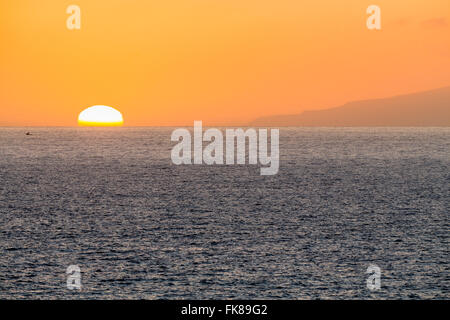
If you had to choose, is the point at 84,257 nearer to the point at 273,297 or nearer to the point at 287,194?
the point at 273,297

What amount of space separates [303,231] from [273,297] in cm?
2059

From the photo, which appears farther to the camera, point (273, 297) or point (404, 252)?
point (404, 252)

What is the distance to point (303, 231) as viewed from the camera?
175 ft

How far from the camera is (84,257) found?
138ft

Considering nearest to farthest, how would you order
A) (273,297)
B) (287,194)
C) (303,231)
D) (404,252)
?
(273,297), (404,252), (303,231), (287,194)

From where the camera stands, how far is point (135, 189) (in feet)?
304

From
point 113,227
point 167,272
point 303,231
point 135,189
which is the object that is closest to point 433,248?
point 303,231

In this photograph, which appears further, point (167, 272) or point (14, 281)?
point (167, 272)

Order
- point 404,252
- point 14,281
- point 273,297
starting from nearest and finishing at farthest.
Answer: point 273,297 < point 14,281 < point 404,252

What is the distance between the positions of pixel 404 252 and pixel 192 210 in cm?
2859

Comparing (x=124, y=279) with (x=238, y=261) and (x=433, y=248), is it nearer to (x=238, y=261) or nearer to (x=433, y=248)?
(x=238, y=261)

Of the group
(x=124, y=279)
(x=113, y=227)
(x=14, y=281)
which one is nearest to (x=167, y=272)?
(x=124, y=279)

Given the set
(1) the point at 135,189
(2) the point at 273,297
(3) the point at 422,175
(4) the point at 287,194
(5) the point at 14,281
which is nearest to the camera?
(2) the point at 273,297
